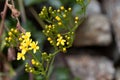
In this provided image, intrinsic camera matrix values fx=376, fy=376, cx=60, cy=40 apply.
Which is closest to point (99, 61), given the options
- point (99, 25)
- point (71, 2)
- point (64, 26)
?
point (99, 25)

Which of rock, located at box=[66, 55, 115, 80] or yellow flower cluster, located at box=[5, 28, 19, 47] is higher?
yellow flower cluster, located at box=[5, 28, 19, 47]

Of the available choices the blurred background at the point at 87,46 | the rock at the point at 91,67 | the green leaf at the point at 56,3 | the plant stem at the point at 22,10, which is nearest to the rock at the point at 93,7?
the blurred background at the point at 87,46

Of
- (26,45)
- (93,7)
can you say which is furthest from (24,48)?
(93,7)

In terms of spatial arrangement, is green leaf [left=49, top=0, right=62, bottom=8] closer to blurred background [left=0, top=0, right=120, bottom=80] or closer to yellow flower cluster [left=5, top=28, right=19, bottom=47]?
blurred background [left=0, top=0, right=120, bottom=80]

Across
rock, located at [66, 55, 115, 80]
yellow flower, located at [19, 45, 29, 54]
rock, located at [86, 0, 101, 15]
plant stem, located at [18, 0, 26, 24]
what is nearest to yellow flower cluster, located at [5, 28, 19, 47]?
yellow flower, located at [19, 45, 29, 54]

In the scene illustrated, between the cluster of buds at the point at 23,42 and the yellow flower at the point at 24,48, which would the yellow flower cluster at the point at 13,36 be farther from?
the yellow flower at the point at 24,48

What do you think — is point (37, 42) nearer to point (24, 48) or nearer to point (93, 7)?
point (24, 48)
